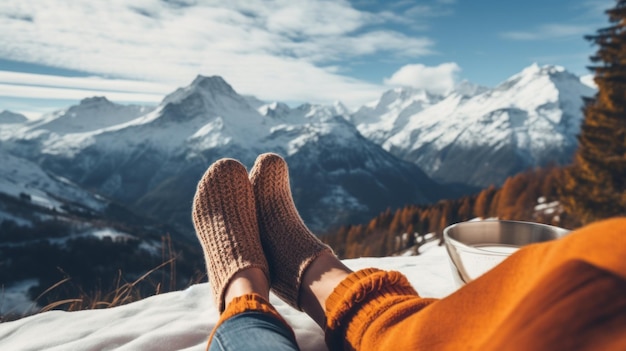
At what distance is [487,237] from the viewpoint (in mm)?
1193

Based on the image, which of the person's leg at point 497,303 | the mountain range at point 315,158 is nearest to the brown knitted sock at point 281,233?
the person's leg at point 497,303

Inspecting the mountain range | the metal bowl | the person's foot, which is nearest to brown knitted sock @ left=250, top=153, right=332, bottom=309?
the person's foot

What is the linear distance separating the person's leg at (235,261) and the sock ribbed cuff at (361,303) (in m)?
0.14

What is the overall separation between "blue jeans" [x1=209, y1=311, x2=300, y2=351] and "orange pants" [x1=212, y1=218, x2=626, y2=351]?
26 cm

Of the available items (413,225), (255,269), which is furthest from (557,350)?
(413,225)

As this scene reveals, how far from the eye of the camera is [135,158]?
565 ft

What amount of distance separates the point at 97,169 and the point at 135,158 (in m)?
14.9

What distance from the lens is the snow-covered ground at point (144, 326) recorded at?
1302mm

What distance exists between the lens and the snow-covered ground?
1302 mm

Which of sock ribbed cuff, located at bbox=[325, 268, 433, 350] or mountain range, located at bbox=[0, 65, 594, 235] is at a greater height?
sock ribbed cuff, located at bbox=[325, 268, 433, 350]

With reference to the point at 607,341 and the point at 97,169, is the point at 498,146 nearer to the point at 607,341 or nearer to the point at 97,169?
the point at 97,169

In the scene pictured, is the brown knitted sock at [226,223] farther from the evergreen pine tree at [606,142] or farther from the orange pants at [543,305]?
the evergreen pine tree at [606,142]

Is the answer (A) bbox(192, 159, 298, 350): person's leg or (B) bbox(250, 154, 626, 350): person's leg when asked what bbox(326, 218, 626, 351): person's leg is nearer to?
(B) bbox(250, 154, 626, 350): person's leg

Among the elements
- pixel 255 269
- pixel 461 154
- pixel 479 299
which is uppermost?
pixel 479 299
